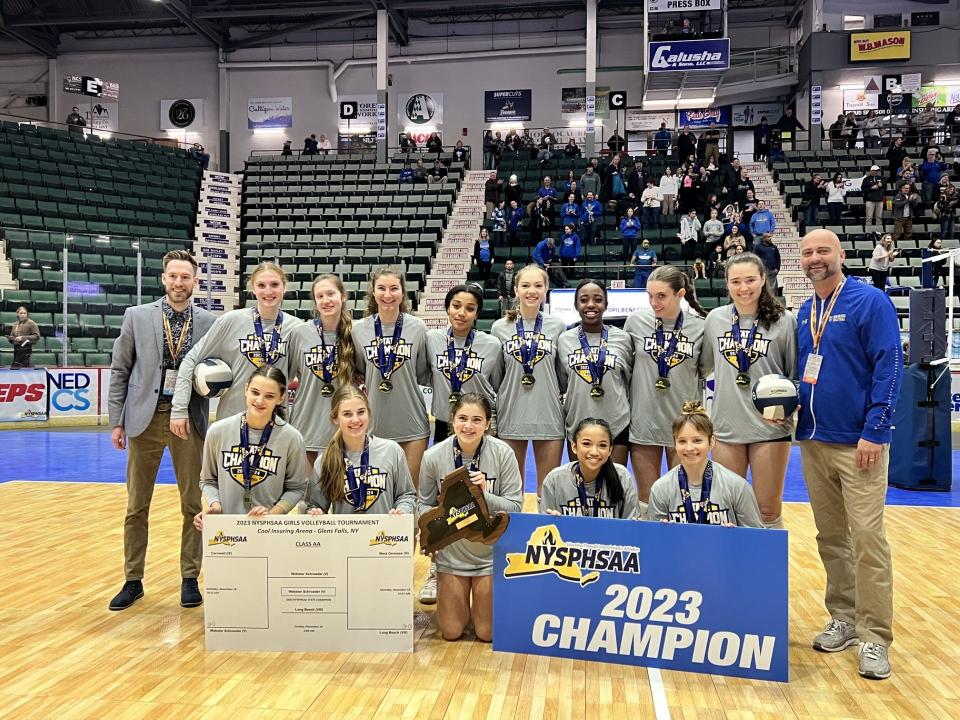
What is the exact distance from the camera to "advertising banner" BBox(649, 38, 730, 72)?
19203 mm

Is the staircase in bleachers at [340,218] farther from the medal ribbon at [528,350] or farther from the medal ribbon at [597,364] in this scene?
the medal ribbon at [597,364]

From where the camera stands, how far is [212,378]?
3590 mm

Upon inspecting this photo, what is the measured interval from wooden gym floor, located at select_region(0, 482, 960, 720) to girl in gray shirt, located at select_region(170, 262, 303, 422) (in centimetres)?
116

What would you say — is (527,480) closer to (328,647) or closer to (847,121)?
(328,647)

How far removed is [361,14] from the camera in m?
23.4

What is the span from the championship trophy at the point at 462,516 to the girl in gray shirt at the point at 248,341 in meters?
1.18

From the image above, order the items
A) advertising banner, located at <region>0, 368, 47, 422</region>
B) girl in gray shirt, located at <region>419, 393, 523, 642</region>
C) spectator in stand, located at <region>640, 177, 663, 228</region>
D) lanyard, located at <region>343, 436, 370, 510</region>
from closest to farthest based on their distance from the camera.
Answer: girl in gray shirt, located at <region>419, 393, 523, 642</region>
lanyard, located at <region>343, 436, 370, 510</region>
advertising banner, located at <region>0, 368, 47, 422</region>
spectator in stand, located at <region>640, 177, 663, 228</region>

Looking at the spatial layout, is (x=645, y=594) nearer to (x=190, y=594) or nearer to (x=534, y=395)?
(x=534, y=395)

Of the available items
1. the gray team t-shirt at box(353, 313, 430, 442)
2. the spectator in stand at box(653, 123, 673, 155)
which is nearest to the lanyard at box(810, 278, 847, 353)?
the gray team t-shirt at box(353, 313, 430, 442)

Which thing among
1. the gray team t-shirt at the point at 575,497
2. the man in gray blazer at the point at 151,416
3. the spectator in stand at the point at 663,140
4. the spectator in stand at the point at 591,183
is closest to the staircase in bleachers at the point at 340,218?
the spectator in stand at the point at 591,183

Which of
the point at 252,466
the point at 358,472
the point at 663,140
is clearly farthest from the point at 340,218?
the point at 358,472

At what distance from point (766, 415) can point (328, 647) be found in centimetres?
220

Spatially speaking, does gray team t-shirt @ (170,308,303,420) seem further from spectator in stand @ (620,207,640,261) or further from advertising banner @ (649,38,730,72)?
advertising banner @ (649,38,730,72)

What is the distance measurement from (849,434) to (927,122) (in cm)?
2252
